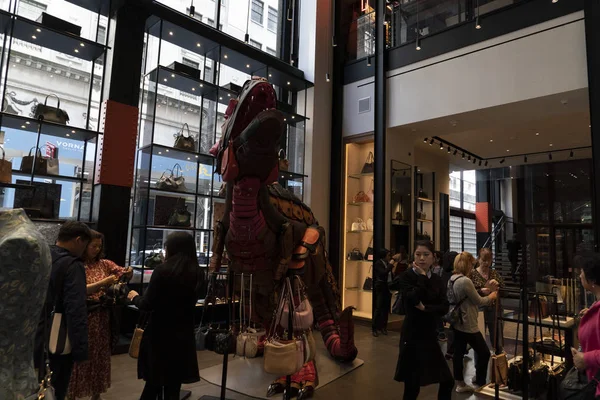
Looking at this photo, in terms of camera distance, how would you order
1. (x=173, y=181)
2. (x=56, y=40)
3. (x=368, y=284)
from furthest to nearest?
(x=368, y=284), (x=173, y=181), (x=56, y=40)

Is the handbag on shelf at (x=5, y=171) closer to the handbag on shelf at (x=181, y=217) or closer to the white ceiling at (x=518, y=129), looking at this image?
the handbag on shelf at (x=181, y=217)

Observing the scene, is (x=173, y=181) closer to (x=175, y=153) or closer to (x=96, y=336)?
(x=175, y=153)

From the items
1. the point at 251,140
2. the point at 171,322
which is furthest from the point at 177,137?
the point at 171,322

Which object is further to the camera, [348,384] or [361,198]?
[361,198]

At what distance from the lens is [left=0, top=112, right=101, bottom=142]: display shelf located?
168 inches

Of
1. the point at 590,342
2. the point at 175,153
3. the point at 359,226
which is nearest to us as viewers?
the point at 590,342

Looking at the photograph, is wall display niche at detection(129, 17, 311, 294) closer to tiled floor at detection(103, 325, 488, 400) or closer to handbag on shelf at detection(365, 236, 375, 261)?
tiled floor at detection(103, 325, 488, 400)

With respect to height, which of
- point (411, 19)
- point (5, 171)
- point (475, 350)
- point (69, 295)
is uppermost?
point (411, 19)

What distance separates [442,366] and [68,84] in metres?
5.02

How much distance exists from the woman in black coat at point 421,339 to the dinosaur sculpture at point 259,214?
0.80 meters

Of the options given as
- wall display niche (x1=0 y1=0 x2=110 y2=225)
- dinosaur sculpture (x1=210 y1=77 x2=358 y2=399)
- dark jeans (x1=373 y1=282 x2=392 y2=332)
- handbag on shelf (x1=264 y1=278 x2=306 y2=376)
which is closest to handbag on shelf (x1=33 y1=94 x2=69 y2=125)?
wall display niche (x1=0 y1=0 x2=110 y2=225)

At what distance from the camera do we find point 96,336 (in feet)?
9.44

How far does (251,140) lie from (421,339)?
1668mm

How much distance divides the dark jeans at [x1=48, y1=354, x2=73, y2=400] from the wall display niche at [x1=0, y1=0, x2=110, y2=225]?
7.39 feet
